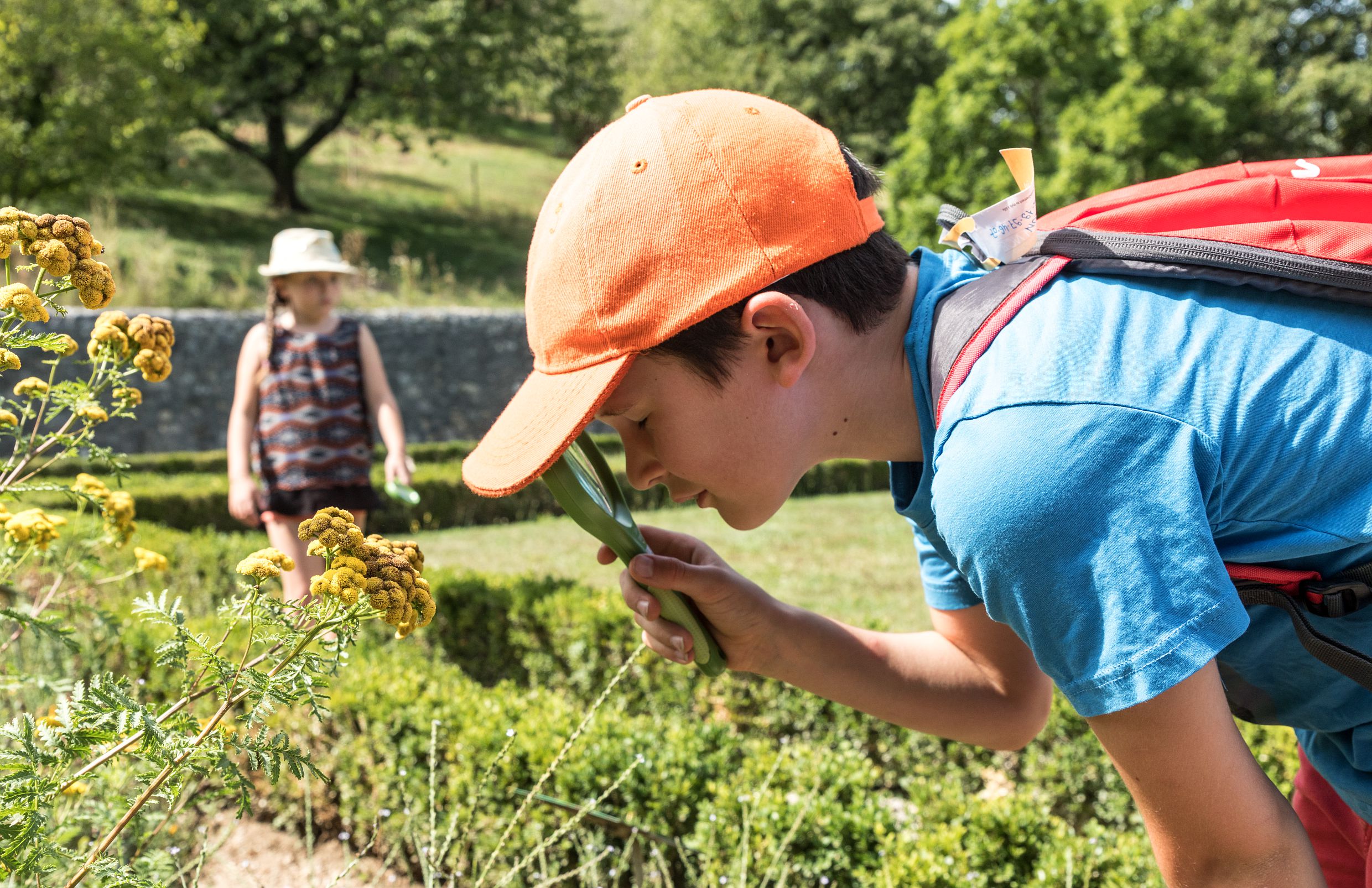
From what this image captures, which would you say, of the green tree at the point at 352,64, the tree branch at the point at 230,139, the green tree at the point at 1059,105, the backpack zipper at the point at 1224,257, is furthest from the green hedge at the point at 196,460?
the tree branch at the point at 230,139

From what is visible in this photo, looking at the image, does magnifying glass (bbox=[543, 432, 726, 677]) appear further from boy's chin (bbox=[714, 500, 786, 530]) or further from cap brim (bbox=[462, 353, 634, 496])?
boy's chin (bbox=[714, 500, 786, 530])

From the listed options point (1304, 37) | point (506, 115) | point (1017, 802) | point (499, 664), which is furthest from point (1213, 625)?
point (506, 115)

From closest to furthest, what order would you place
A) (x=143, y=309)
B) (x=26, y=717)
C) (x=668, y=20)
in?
(x=26, y=717) → (x=143, y=309) → (x=668, y=20)

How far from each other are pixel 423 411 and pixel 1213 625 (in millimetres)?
13309

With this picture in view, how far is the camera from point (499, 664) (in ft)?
17.6

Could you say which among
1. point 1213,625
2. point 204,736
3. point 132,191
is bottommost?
point 204,736

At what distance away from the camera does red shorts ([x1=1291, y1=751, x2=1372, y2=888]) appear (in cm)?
162

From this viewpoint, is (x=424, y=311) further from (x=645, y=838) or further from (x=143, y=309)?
(x=645, y=838)

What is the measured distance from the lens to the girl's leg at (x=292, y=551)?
15.1 ft

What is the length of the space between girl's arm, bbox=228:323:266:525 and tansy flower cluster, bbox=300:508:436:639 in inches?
154

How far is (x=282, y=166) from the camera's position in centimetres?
2212

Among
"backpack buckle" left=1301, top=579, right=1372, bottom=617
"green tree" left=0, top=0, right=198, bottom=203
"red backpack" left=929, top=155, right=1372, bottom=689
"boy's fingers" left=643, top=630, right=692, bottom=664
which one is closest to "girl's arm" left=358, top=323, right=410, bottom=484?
"boy's fingers" left=643, top=630, right=692, bottom=664

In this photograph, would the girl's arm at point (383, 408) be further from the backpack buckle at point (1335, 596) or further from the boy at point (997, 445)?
the backpack buckle at point (1335, 596)

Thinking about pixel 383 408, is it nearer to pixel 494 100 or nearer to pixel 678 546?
pixel 678 546
